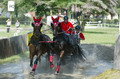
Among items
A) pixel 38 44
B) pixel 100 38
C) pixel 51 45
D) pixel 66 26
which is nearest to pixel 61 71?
pixel 51 45

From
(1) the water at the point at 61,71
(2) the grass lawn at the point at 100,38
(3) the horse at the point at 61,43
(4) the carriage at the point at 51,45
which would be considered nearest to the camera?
(1) the water at the point at 61,71

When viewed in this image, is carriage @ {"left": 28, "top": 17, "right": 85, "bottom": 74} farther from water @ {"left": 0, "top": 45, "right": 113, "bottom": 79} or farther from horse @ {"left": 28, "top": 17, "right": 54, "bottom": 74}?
water @ {"left": 0, "top": 45, "right": 113, "bottom": 79}

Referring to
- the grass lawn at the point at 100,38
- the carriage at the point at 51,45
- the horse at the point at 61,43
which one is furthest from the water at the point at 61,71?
the grass lawn at the point at 100,38

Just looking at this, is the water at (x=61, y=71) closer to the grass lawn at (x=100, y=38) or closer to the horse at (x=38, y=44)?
the horse at (x=38, y=44)

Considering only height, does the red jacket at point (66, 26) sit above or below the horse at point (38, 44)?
above

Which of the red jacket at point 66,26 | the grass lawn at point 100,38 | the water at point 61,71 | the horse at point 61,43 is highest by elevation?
the red jacket at point 66,26

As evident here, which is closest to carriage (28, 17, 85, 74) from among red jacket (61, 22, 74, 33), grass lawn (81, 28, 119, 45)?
red jacket (61, 22, 74, 33)

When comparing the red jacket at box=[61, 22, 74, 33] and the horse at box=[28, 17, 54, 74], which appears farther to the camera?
the red jacket at box=[61, 22, 74, 33]

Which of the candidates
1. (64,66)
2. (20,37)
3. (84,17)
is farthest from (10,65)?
(84,17)

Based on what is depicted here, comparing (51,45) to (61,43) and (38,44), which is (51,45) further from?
(38,44)

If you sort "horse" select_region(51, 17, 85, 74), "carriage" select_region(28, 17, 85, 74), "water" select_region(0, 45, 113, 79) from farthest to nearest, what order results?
"horse" select_region(51, 17, 85, 74) < "carriage" select_region(28, 17, 85, 74) < "water" select_region(0, 45, 113, 79)

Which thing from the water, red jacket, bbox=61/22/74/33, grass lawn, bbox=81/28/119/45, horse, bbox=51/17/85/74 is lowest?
grass lawn, bbox=81/28/119/45

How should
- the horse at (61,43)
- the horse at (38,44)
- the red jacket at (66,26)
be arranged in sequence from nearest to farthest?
the horse at (38,44) < the horse at (61,43) < the red jacket at (66,26)

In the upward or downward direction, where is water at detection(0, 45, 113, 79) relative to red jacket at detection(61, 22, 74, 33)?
downward
